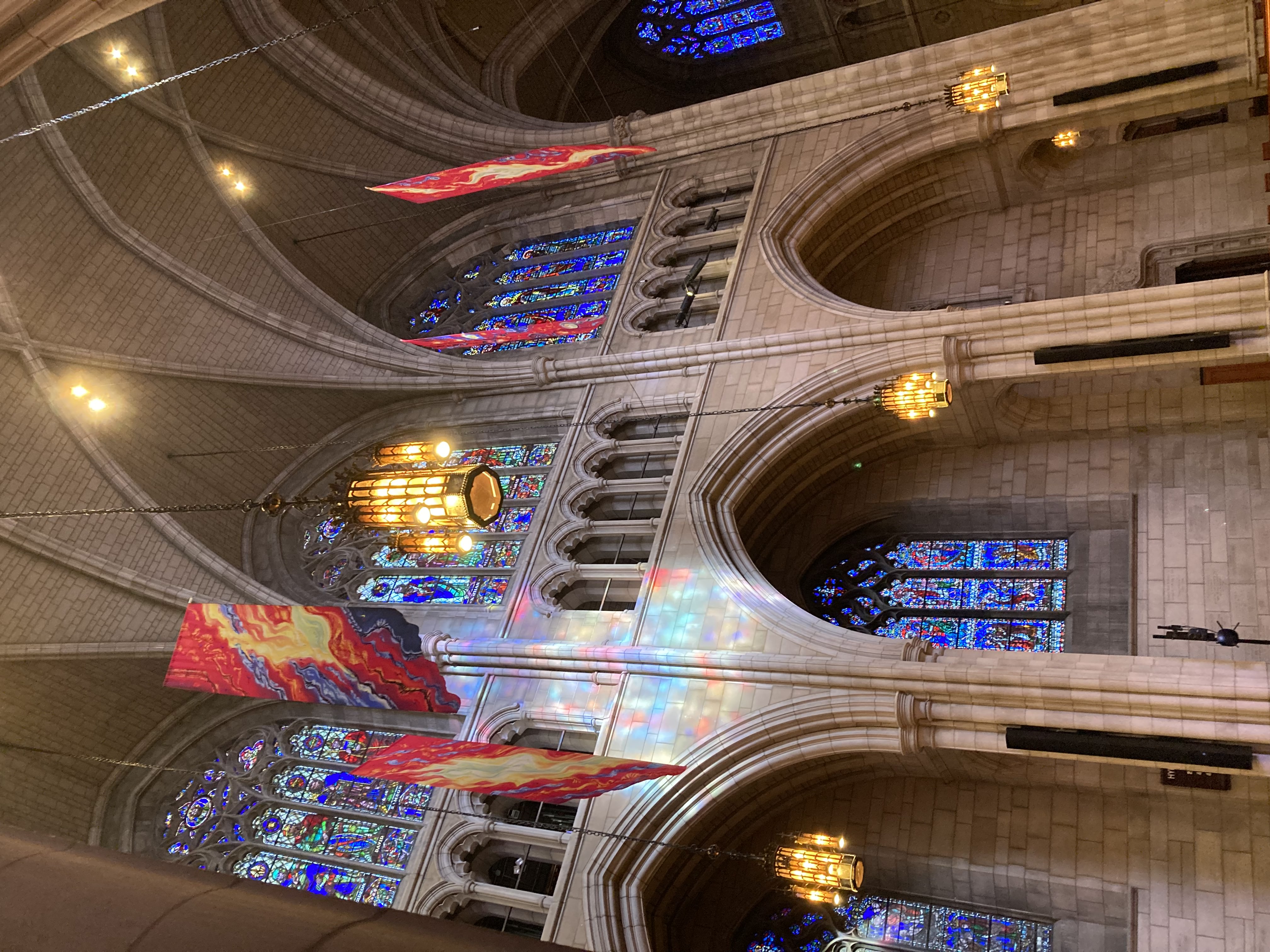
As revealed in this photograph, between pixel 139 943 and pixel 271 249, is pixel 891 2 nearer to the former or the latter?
pixel 271 249

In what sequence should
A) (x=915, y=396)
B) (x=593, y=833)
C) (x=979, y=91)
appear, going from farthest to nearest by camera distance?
(x=979, y=91), (x=915, y=396), (x=593, y=833)

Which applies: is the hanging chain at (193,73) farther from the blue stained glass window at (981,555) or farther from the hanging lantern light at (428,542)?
the blue stained glass window at (981,555)

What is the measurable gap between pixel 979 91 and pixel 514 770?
9310 millimetres

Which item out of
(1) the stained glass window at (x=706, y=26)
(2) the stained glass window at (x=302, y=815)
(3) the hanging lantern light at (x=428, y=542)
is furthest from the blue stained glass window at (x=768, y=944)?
(1) the stained glass window at (x=706, y=26)

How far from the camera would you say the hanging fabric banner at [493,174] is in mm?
11805

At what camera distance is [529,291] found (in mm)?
16516

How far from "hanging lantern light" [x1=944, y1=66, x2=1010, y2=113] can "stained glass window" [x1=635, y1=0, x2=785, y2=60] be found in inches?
359

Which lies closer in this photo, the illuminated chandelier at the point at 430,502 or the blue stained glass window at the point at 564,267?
the illuminated chandelier at the point at 430,502

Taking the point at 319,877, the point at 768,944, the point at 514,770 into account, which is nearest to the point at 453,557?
the point at 319,877

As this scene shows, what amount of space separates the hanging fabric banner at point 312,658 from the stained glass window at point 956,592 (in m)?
5.02

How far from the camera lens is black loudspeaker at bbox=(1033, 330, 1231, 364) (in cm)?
947

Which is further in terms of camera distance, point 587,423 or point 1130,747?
point 587,423

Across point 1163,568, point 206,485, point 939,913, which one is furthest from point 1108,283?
point 206,485

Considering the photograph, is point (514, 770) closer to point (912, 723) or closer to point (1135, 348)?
point (912, 723)
